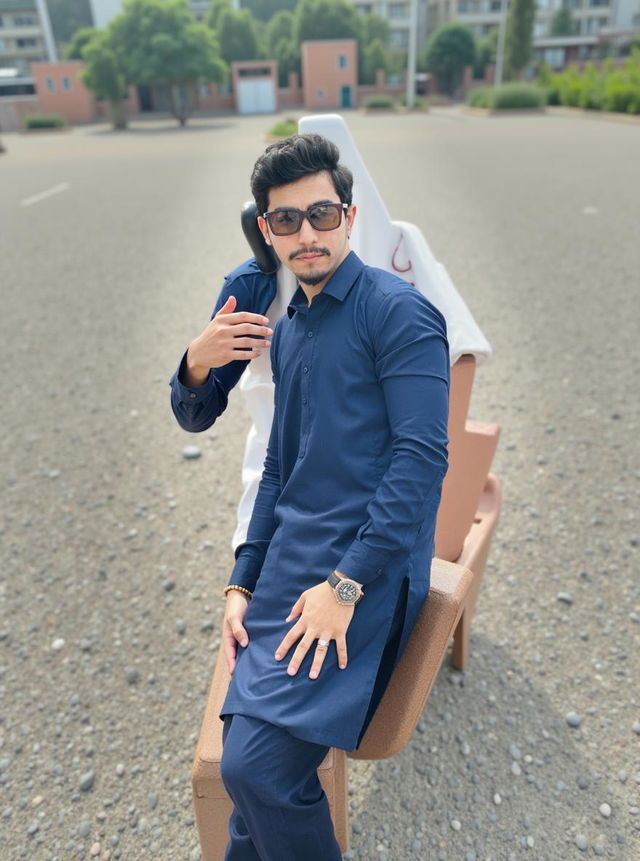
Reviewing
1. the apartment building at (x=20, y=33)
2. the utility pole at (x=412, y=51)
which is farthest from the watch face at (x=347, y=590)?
the apartment building at (x=20, y=33)

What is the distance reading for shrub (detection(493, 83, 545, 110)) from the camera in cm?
2994

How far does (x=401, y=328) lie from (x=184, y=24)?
142 feet

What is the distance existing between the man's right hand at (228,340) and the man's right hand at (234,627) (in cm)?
61

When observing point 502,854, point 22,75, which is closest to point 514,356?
point 502,854

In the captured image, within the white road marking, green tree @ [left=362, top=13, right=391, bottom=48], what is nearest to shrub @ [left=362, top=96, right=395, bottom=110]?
green tree @ [left=362, top=13, right=391, bottom=48]

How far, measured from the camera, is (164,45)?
36.2 meters

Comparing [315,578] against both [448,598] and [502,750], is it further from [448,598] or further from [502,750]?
[502,750]

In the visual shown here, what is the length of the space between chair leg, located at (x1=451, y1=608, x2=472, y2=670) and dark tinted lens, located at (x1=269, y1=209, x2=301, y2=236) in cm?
148

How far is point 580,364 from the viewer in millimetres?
4883

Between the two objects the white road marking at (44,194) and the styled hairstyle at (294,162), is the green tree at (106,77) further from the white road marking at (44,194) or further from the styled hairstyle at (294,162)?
the styled hairstyle at (294,162)

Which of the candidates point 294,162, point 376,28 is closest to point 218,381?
point 294,162

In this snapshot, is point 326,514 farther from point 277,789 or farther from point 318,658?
point 277,789

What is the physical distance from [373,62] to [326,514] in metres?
55.4

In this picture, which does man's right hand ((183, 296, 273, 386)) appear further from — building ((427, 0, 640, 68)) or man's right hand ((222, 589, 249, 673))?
building ((427, 0, 640, 68))
